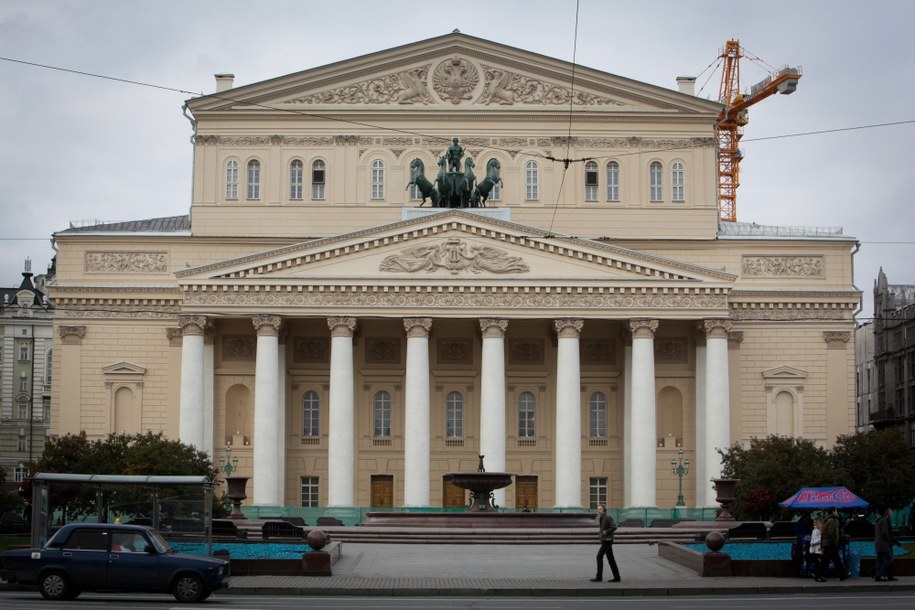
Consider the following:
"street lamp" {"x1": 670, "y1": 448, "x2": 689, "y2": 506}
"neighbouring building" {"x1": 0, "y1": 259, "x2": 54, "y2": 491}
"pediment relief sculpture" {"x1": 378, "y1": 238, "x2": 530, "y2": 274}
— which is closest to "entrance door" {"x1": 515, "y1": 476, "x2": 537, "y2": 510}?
"street lamp" {"x1": 670, "y1": 448, "x2": 689, "y2": 506}

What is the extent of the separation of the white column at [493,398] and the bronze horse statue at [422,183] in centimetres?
662

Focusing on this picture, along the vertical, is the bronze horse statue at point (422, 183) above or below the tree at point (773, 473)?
above

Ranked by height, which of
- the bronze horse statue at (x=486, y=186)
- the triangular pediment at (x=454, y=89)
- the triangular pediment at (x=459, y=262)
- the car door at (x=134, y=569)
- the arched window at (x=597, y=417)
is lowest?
the car door at (x=134, y=569)

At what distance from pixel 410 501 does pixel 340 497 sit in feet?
9.47

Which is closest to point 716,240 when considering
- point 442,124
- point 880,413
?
point 442,124

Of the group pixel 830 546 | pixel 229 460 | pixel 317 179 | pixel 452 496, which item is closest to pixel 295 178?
pixel 317 179

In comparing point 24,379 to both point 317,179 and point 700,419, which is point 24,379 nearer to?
point 317,179

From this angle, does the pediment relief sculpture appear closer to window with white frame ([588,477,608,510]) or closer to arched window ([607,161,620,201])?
arched window ([607,161,620,201])

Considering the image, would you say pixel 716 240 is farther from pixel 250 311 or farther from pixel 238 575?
pixel 238 575

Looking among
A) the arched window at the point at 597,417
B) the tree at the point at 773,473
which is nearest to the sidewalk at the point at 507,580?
the tree at the point at 773,473

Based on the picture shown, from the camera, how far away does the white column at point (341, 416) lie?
61906mm

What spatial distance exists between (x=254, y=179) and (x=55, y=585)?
142 ft

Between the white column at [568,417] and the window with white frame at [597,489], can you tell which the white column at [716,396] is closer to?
the white column at [568,417]

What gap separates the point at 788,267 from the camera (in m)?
68.4
